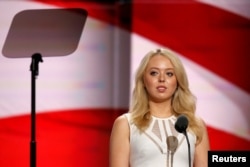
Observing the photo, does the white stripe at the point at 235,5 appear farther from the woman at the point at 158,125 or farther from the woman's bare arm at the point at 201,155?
the woman's bare arm at the point at 201,155

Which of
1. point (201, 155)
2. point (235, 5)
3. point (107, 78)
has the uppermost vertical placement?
point (235, 5)

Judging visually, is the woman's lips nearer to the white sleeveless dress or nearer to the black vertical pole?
the white sleeveless dress

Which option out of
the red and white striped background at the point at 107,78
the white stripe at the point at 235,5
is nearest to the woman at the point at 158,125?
the red and white striped background at the point at 107,78

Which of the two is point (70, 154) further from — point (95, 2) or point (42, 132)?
point (95, 2)

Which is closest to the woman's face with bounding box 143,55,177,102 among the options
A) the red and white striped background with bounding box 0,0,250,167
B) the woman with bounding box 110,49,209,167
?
the woman with bounding box 110,49,209,167

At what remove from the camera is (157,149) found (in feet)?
6.48

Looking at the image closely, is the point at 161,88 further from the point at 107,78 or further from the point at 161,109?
the point at 107,78

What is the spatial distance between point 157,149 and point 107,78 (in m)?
0.87

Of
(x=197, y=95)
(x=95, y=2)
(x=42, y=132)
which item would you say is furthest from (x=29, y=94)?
(x=197, y=95)

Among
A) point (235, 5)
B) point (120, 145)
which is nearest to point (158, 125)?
point (120, 145)

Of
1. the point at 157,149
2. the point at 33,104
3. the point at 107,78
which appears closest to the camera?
the point at 157,149

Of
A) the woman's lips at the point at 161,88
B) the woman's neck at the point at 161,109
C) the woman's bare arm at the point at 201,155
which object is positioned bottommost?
the woman's bare arm at the point at 201,155

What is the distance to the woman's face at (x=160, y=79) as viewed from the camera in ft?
6.68

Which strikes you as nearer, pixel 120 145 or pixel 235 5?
pixel 120 145
